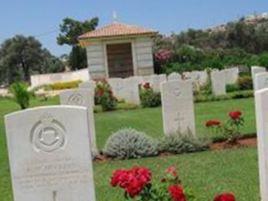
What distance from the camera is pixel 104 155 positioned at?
493 inches

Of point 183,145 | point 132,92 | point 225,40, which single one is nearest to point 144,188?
point 183,145

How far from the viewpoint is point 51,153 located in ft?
21.4

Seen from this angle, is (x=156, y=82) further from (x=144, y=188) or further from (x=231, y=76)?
(x=144, y=188)

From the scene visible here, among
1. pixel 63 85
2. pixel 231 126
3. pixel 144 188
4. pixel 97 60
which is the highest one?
pixel 97 60

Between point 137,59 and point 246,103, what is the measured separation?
56.6 feet

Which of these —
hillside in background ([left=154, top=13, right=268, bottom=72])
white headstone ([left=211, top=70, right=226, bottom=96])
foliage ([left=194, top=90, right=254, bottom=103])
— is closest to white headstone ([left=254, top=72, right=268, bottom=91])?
foliage ([left=194, top=90, right=254, bottom=103])

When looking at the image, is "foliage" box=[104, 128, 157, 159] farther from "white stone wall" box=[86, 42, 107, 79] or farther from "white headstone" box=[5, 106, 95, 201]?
"white stone wall" box=[86, 42, 107, 79]

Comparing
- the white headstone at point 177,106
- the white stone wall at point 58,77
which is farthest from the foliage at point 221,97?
the white stone wall at point 58,77

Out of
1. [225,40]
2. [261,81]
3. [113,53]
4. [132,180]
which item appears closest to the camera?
[132,180]

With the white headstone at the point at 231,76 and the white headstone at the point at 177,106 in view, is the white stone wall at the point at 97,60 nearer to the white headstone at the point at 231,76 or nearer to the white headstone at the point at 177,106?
the white headstone at the point at 231,76

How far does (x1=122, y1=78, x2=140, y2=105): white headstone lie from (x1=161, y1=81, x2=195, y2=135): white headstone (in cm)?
1405

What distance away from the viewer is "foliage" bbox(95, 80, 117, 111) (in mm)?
26328

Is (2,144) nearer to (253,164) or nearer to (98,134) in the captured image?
(98,134)

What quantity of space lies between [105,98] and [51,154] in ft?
65.5
